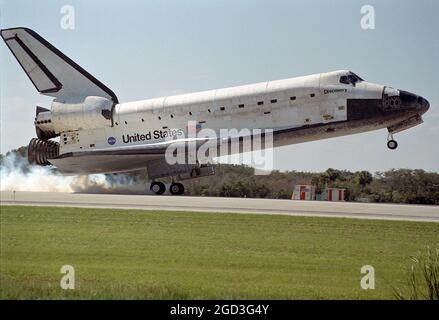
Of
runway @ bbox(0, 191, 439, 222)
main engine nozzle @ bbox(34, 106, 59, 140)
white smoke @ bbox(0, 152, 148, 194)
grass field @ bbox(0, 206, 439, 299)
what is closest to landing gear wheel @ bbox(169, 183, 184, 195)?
white smoke @ bbox(0, 152, 148, 194)

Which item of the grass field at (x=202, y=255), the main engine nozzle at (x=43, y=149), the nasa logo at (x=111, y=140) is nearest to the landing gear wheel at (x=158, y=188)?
the nasa logo at (x=111, y=140)

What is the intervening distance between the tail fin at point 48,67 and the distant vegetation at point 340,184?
388 cm

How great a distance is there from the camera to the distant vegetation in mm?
24250

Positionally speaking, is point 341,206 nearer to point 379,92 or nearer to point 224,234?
point 379,92

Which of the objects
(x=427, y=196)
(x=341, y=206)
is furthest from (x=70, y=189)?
(x=427, y=196)

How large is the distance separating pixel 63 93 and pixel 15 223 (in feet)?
44.1

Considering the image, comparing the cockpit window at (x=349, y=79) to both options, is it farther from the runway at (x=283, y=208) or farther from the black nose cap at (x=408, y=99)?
the runway at (x=283, y=208)

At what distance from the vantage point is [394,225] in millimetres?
12047

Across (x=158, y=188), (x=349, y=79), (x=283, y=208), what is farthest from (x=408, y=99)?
(x=158, y=188)

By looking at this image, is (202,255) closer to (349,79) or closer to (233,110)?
(233,110)

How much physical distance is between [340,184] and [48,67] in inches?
523

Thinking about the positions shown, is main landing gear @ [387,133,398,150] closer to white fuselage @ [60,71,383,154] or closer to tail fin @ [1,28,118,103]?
white fuselage @ [60,71,383,154]

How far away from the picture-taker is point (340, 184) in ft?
84.5
